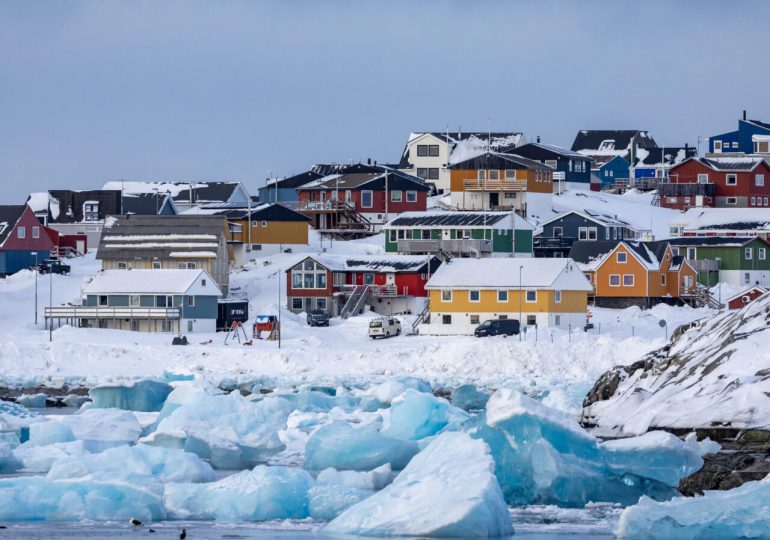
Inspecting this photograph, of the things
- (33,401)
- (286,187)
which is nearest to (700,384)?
(33,401)

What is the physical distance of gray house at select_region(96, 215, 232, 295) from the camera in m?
69.2

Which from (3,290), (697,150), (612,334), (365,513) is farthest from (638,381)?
(697,150)

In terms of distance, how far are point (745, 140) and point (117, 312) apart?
198 feet

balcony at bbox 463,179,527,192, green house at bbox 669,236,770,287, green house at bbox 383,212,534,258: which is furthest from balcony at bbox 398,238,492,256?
balcony at bbox 463,179,527,192

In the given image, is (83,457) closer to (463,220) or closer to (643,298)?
(643,298)

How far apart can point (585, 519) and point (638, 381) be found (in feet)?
42.4

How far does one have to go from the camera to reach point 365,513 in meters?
21.1

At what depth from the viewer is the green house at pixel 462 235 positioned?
244 ft

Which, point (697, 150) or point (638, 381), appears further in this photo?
point (697, 150)

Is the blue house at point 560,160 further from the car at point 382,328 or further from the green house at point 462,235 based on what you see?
the car at point 382,328

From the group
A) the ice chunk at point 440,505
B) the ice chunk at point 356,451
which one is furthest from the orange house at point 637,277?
the ice chunk at point 440,505

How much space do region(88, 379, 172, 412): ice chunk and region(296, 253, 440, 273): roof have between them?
2818 cm

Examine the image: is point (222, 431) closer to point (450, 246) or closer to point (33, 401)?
point (33, 401)

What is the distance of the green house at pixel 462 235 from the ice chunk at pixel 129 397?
1345 inches
